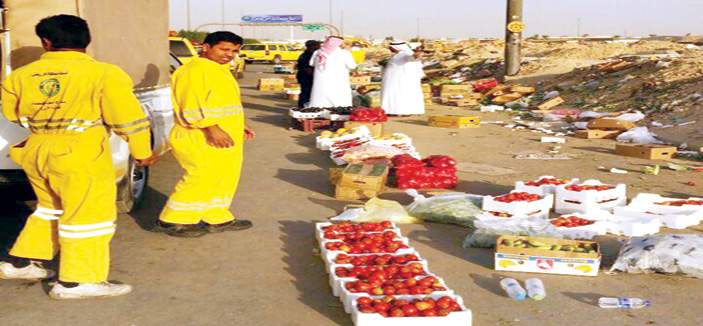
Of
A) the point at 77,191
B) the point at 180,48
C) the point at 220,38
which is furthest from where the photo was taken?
the point at 180,48

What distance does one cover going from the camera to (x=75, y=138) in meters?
4.85

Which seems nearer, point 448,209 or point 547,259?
point 547,259

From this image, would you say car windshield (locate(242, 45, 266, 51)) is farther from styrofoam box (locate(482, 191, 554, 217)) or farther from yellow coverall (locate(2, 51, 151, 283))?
yellow coverall (locate(2, 51, 151, 283))

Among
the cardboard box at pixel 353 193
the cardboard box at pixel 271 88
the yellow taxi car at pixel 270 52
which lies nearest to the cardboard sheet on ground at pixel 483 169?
the cardboard box at pixel 353 193

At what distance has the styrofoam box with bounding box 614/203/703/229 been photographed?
721cm

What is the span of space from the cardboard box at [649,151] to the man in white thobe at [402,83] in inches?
238

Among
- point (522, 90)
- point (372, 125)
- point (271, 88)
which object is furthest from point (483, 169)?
point (271, 88)

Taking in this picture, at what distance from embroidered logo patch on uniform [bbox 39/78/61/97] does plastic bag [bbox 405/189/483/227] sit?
388 centimetres

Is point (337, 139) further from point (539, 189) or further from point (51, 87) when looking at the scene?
point (51, 87)

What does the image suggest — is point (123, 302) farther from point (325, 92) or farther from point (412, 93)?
point (412, 93)

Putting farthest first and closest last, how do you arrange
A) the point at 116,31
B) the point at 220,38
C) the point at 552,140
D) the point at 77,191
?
the point at 552,140 < the point at 116,31 < the point at 220,38 < the point at 77,191

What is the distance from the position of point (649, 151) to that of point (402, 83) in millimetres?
6750

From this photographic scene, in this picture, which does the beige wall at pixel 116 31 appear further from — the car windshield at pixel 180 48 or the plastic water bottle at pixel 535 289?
the car windshield at pixel 180 48

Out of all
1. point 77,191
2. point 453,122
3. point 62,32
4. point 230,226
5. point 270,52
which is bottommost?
point 230,226
